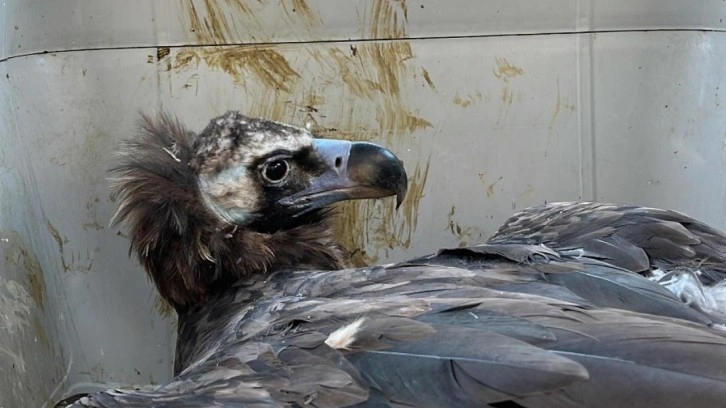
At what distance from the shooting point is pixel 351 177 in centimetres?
244

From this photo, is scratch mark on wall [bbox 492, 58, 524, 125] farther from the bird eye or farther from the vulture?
the bird eye

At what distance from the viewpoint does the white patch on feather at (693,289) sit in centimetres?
193

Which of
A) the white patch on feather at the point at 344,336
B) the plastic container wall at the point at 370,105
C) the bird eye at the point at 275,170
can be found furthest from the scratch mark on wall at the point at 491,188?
the white patch on feather at the point at 344,336

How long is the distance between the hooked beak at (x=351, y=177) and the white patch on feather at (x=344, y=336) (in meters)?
0.89

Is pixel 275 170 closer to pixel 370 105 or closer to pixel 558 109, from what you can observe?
pixel 370 105

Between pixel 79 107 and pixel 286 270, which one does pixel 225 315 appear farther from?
pixel 79 107

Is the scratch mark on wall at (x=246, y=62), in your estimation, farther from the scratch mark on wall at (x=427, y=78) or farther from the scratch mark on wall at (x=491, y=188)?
the scratch mark on wall at (x=491, y=188)

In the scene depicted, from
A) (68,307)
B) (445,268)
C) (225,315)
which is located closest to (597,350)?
(445,268)

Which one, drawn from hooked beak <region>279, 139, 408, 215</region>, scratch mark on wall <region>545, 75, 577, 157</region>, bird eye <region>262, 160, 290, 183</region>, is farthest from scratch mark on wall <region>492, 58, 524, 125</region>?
bird eye <region>262, 160, 290, 183</region>

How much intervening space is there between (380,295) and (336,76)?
1775 millimetres

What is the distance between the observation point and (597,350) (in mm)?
1313

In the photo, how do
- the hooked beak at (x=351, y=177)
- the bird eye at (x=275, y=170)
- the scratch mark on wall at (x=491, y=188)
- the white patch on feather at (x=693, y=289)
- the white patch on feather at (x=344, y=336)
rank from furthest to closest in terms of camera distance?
the scratch mark on wall at (x=491, y=188) < the bird eye at (x=275, y=170) < the hooked beak at (x=351, y=177) < the white patch on feather at (x=693, y=289) < the white patch on feather at (x=344, y=336)

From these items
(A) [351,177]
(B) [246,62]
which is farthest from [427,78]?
(A) [351,177]

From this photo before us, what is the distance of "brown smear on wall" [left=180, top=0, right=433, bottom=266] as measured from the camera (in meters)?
3.39
